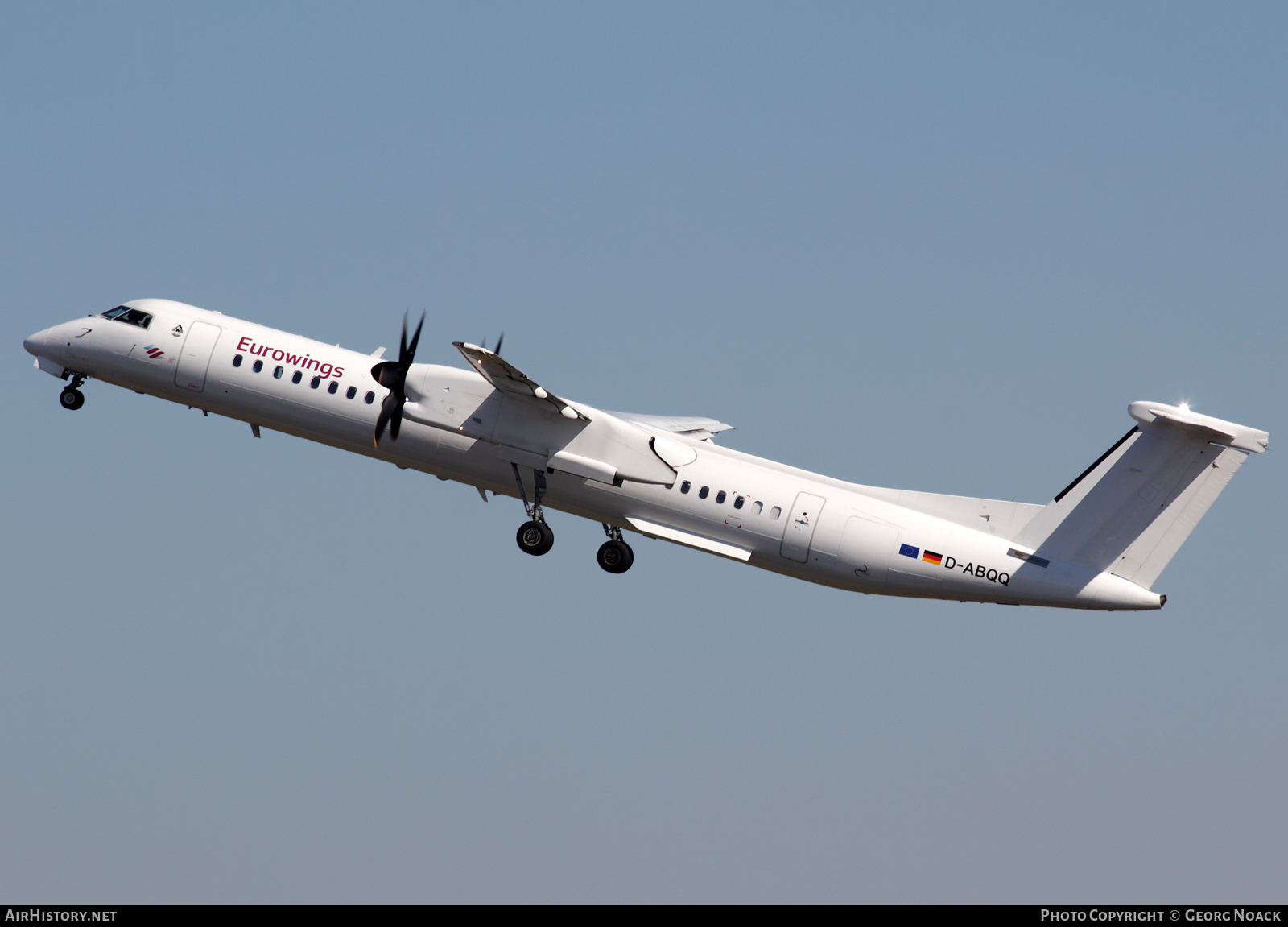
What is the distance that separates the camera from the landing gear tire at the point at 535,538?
110 ft

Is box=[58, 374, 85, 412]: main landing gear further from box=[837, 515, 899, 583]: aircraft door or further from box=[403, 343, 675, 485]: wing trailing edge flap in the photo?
box=[837, 515, 899, 583]: aircraft door

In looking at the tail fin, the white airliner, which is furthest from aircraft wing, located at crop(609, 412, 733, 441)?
the tail fin

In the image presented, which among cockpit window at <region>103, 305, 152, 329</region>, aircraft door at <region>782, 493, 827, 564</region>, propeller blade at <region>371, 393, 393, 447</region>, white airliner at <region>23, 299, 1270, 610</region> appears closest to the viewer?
white airliner at <region>23, 299, 1270, 610</region>

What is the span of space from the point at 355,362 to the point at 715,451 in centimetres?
813

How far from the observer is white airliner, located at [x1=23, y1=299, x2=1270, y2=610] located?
30.3 meters

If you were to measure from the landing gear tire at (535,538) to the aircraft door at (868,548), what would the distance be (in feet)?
21.6

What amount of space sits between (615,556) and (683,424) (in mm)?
4437

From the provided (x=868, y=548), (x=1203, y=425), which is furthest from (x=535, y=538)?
(x=1203, y=425)

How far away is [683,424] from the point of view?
37.5m

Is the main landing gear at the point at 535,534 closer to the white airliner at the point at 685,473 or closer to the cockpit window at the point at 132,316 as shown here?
the white airliner at the point at 685,473

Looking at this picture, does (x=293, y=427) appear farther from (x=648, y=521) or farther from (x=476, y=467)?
(x=648, y=521)

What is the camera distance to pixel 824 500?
3166 centimetres

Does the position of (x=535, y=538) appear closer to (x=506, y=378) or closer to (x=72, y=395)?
(x=506, y=378)

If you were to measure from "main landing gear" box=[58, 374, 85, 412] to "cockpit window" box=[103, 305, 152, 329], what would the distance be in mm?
1781
